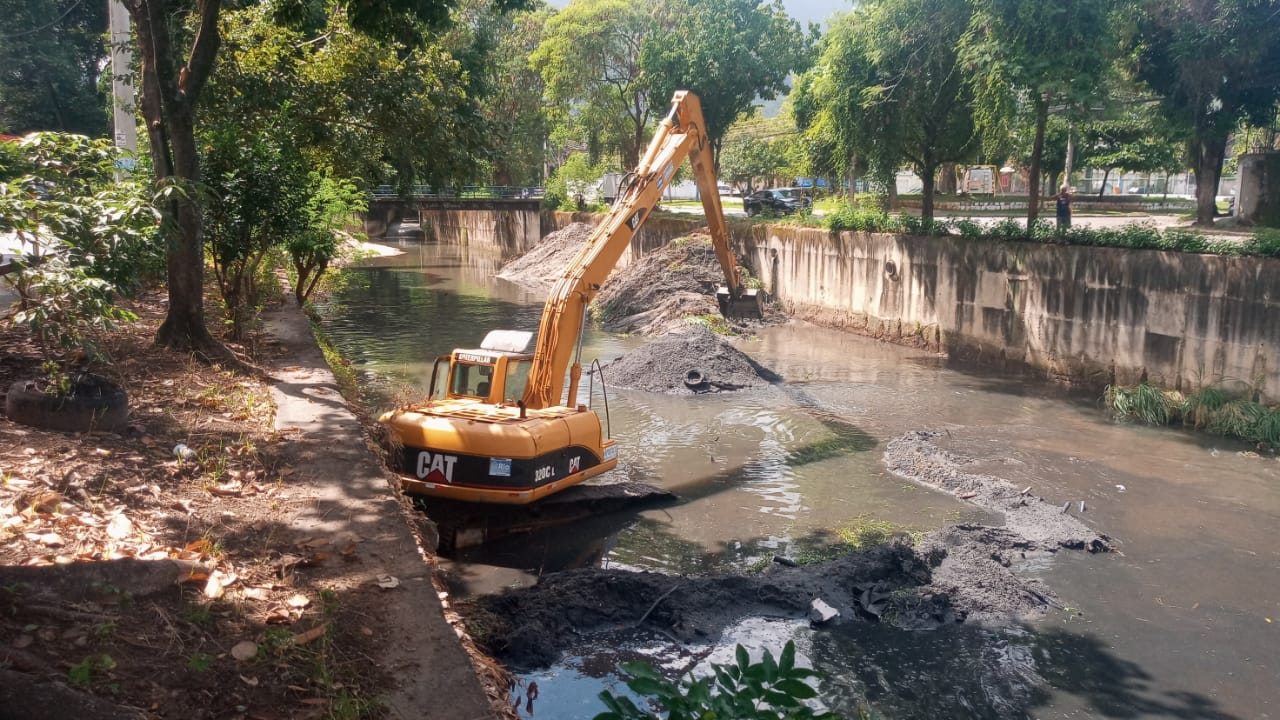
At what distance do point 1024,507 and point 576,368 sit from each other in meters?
5.69

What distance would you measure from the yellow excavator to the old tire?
2806mm

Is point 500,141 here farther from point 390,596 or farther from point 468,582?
point 390,596

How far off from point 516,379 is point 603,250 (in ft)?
8.83

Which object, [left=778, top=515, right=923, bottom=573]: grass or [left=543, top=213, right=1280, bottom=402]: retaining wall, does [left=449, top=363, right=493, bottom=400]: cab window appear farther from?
[left=543, top=213, right=1280, bottom=402]: retaining wall

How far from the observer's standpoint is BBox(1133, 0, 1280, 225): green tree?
19.0 m

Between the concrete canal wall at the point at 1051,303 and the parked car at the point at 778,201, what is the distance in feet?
31.9

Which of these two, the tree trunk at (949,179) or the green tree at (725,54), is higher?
the green tree at (725,54)

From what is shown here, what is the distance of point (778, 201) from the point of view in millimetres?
41094

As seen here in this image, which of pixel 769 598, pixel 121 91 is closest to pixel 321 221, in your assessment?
pixel 121 91

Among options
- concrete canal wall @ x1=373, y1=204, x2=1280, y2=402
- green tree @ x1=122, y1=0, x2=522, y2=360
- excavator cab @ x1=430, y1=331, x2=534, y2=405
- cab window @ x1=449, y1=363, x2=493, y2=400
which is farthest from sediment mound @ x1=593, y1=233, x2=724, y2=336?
green tree @ x1=122, y1=0, x2=522, y2=360

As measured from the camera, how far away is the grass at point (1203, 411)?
15164mm

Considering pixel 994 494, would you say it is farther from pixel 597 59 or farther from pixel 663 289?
pixel 597 59

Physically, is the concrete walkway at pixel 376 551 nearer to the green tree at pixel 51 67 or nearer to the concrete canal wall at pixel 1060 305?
the concrete canal wall at pixel 1060 305

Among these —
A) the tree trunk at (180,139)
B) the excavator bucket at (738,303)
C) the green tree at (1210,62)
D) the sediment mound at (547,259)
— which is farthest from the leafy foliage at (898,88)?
the tree trunk at (180,139)
